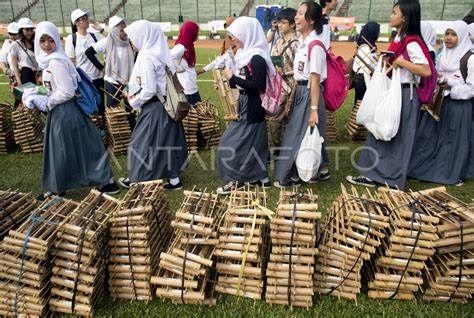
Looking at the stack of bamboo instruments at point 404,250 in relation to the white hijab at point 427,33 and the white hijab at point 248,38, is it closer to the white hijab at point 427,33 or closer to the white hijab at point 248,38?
the white hijab at point 248,38

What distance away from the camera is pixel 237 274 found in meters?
3.32

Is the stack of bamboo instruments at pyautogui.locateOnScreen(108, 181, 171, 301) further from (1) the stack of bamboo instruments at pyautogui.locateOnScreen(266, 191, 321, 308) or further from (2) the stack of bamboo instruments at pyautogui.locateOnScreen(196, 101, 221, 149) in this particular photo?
(2) the stack of bamboo instruments at pyautogui.locateOnScreen(196, 101, 221, 149)

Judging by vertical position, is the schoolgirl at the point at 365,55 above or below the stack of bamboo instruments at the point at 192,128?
above

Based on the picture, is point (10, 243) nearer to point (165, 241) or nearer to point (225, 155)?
point (165, 241)

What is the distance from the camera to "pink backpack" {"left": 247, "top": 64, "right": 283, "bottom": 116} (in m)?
4.95

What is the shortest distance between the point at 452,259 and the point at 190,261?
2254 millimetres

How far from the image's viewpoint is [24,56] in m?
7.64

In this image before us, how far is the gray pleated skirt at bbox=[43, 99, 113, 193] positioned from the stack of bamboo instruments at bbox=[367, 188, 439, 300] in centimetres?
378

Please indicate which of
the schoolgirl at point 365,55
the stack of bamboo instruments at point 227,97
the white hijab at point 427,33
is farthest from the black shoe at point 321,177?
the white hijab at point 427,33

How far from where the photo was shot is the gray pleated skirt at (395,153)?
5117 mm

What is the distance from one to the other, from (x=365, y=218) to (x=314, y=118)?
2120 mm

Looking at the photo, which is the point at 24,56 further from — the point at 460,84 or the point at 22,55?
the point at 460,84

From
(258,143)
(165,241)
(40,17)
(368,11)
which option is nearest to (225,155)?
(258,143)

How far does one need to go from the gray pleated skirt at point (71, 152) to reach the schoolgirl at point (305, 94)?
2572mm
